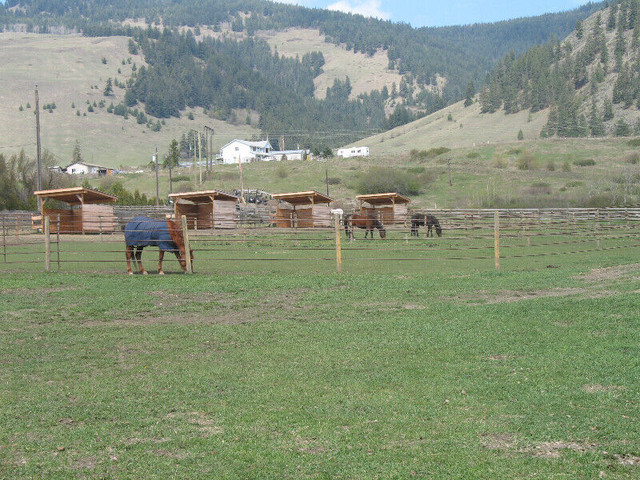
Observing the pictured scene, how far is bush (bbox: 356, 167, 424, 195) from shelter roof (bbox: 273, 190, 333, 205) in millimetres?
24875

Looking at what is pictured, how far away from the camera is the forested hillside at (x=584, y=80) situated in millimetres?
114375

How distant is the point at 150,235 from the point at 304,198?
25193mm

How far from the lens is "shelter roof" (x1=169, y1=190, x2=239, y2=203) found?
38.7 meters

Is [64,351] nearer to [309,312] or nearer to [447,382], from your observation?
[309,312]

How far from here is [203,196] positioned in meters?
39.8

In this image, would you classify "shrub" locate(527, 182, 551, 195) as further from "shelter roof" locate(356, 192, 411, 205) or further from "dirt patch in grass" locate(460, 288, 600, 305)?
"dirt patch in grass" locate(460, 288, 600, 305)

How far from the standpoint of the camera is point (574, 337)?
8.18m

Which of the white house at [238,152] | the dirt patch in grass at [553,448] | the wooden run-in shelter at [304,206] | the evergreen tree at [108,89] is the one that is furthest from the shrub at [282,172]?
the evergreen tree at [108,89]

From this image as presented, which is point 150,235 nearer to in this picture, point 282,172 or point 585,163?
point 282,172

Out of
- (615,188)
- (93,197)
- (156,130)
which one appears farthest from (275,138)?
(93,197)

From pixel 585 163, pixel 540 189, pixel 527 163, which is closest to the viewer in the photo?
pixel 540 189

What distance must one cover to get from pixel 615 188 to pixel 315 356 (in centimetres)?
5903

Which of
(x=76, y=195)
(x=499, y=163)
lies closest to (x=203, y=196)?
(x=76, y=195)

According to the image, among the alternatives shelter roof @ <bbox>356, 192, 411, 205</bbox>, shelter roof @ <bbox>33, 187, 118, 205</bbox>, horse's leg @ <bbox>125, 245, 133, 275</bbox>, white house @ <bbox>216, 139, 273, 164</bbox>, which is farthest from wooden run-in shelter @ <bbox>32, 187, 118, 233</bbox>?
white house @ <bbox>216, 139, 273, 164</bbox>
